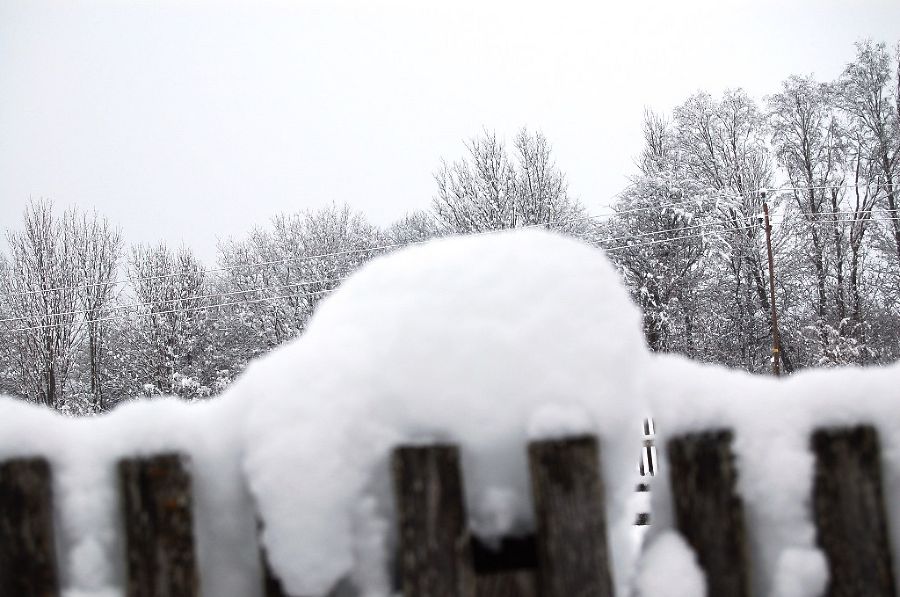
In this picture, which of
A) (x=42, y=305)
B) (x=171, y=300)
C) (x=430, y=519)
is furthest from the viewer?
(x=171, y=300)

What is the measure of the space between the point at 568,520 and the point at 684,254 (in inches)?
999

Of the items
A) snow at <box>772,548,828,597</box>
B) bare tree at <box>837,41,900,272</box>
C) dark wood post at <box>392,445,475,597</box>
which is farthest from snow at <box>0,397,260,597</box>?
bare tree at <box>837,41,900,272</box>

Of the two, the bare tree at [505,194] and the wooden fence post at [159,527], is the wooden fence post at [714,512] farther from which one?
the bare tree at [505,194]

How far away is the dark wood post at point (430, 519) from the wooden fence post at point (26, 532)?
55 centimetres

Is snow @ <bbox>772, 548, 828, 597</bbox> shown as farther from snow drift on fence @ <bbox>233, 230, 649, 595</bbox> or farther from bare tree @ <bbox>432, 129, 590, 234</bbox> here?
bare tree @ <bbox>432, 129, 590, 234</bbox>

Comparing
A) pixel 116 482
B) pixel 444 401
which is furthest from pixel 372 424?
pixel 116 482

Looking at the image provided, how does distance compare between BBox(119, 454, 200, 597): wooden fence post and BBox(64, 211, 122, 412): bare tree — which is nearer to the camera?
BBox(119, 454, 200, 597): wooden fence post

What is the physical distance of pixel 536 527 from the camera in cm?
103

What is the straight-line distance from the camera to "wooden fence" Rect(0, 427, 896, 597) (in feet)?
3.35

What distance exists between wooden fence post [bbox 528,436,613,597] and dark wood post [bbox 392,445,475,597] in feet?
0.39

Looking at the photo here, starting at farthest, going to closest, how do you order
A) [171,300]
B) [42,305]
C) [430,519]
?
[171,300] → [42,305] → [430,519]

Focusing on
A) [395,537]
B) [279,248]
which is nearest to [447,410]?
[395,537]

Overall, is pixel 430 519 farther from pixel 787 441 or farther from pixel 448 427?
pixel 787 441

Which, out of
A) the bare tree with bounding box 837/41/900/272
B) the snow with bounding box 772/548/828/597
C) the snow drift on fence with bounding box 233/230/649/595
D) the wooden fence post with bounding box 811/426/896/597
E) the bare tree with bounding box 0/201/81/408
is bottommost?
the snow with bounding box 772/548/828/597
